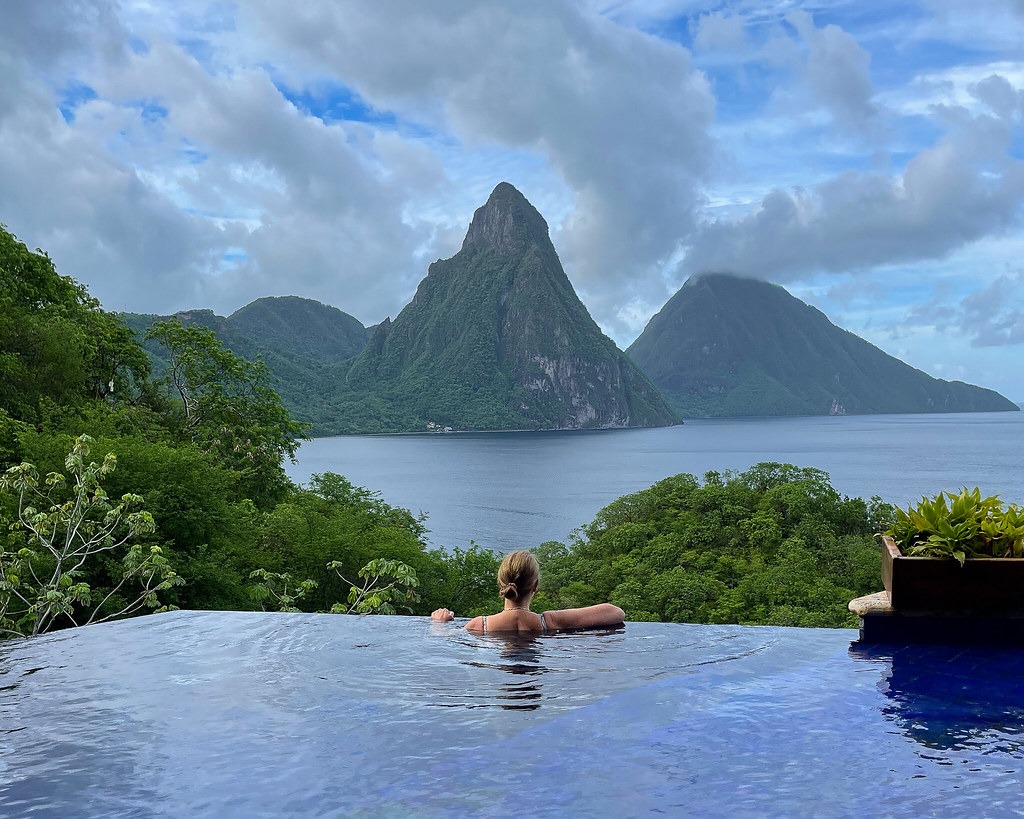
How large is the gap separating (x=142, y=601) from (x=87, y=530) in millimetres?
1018

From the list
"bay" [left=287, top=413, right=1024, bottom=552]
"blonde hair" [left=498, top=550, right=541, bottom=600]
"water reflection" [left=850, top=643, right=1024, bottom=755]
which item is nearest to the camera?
"water reflection" [left=850, top=643, right=1024, bottom=755]

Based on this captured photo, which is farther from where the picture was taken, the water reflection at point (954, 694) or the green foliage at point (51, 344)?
the green foliage at point (51, 344)

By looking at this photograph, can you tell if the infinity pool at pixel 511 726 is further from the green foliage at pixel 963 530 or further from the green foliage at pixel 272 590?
the green foliage at pixel 272 590

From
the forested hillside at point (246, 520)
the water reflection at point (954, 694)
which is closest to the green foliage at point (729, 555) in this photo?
the forested hillside at point (246, 520)

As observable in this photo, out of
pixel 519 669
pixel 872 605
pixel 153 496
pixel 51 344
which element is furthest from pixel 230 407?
pixel 872 605

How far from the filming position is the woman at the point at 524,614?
5.42 meters

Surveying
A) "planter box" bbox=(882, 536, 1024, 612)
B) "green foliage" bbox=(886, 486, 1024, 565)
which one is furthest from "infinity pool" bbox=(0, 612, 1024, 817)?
"green foliage" bbox=(886, 486, 1024, 565)

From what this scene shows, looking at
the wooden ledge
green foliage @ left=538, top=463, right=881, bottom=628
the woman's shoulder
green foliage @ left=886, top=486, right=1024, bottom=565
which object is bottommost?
green foliage @ left=538, top=463, right=881, bottom=628

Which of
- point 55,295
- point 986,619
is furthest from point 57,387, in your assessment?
point 986,619

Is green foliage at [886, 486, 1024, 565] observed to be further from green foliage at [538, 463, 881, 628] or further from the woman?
green foliage at [538, 463, 881, 628]

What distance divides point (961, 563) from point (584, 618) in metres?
2.46

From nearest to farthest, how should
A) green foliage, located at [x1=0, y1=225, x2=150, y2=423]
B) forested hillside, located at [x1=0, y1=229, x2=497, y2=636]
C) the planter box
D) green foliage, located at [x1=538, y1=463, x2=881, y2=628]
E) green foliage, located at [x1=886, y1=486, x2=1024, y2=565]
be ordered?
the planter box → green foliage, located at [x1=886, y1=486, x2=1024, y2=565] → forested hillside, located at [x1=0, y1=229, x2=497, y2=636] → green foliage, located at [x1=0, y1=225, x2=150, y2=423] → green foliage, located at [x1=538, y1=463, x2=881, y2=628]

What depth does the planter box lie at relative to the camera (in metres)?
4.93

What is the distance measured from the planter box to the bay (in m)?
52.1
